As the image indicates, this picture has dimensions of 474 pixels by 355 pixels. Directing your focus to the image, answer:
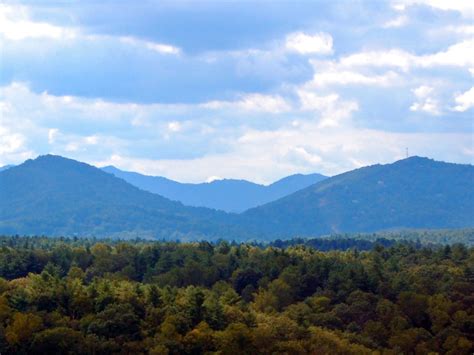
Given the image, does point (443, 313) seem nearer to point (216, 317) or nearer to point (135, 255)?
point (216, 317)

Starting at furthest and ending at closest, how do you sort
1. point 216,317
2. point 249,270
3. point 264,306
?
point 249,270 → point 264,306 → point 216,317

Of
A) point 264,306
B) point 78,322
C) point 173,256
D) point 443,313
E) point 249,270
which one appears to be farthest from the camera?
point 173,256

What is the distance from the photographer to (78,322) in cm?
7119

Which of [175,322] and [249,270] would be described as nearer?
[175,322]

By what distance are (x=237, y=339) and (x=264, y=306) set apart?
2431 centimetres

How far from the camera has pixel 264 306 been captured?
9606cm

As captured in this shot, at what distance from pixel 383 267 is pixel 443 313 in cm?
2406

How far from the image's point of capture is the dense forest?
7031cm

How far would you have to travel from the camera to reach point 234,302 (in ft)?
308

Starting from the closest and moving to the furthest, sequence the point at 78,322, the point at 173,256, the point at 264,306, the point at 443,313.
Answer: the point at 78,322 → the point at 443,313 → the point at 264,306 → the point at 173,256

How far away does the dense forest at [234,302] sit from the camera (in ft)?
231

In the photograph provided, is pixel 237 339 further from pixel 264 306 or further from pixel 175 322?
pixel 264 306

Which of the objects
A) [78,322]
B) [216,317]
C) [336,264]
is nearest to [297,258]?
[336,264]

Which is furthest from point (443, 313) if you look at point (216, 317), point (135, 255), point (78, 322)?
point (135, 255)
